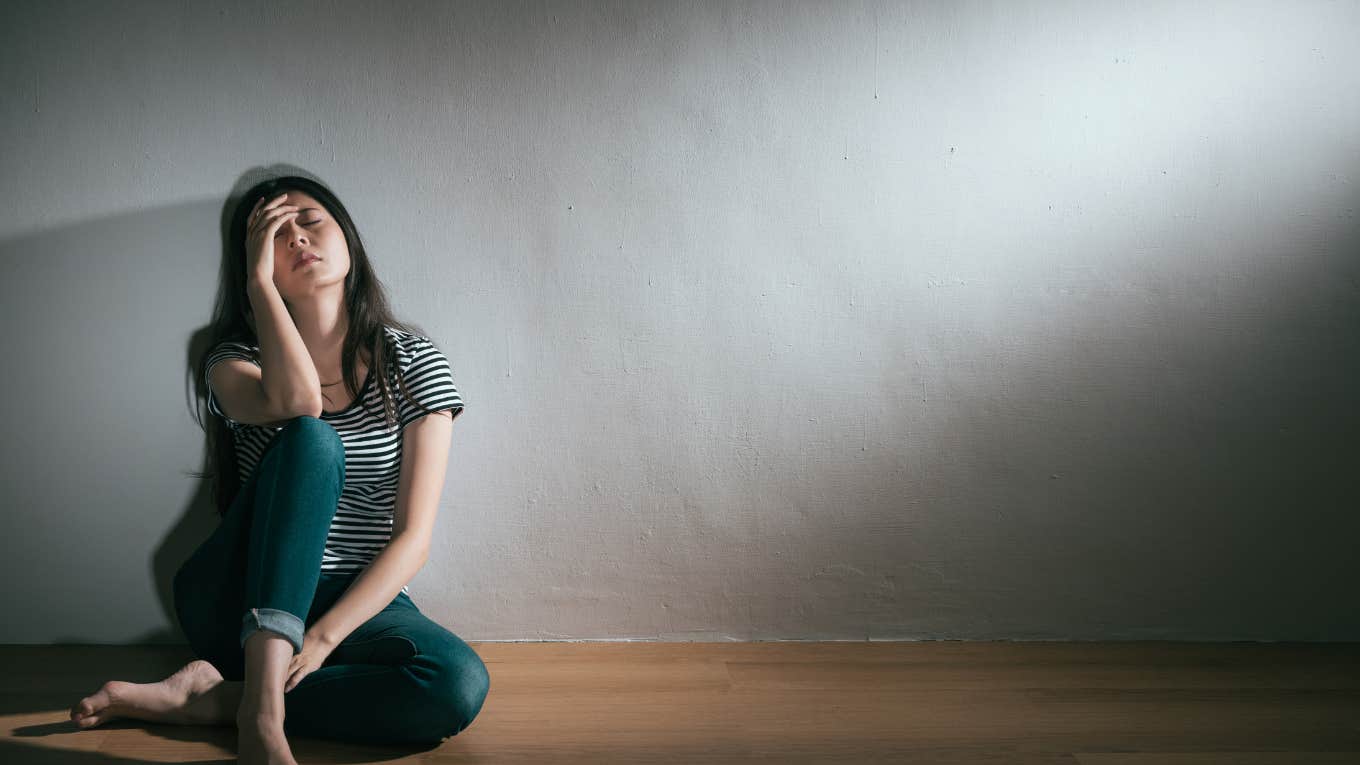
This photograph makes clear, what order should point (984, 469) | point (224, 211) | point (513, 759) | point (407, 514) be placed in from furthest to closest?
1. point (984, 469)
2. point (224, 211)
3. point (407, 514)
4. point (513, 759)

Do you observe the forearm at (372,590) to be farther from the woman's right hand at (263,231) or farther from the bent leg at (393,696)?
the woman's right hand at (263,231)

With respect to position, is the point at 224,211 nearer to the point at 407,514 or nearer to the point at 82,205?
the point at 82,205

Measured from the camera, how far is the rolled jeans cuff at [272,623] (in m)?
1.24

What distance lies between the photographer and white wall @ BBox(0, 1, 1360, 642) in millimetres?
1686

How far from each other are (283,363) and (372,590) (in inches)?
14.3

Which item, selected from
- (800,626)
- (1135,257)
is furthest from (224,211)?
(1135,257)

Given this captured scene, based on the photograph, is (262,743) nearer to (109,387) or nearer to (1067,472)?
(109,387)

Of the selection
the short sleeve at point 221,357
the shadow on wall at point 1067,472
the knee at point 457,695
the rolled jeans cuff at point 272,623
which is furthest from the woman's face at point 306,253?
the knee at point 457,695

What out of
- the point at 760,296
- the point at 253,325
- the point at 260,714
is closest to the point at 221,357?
the point at 253,325

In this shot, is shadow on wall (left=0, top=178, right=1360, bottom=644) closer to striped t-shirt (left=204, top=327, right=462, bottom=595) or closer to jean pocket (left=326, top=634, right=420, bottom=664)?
striped t-shirt (left=204, top=327, right=462, bottom=595)

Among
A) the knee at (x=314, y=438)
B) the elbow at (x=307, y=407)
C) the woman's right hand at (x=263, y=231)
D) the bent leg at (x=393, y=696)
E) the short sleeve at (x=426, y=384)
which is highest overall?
the woman's right hand at (x=263, y=231)

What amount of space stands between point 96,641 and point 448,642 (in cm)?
83

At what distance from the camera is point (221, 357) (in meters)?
1.52

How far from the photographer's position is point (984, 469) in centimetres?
181
